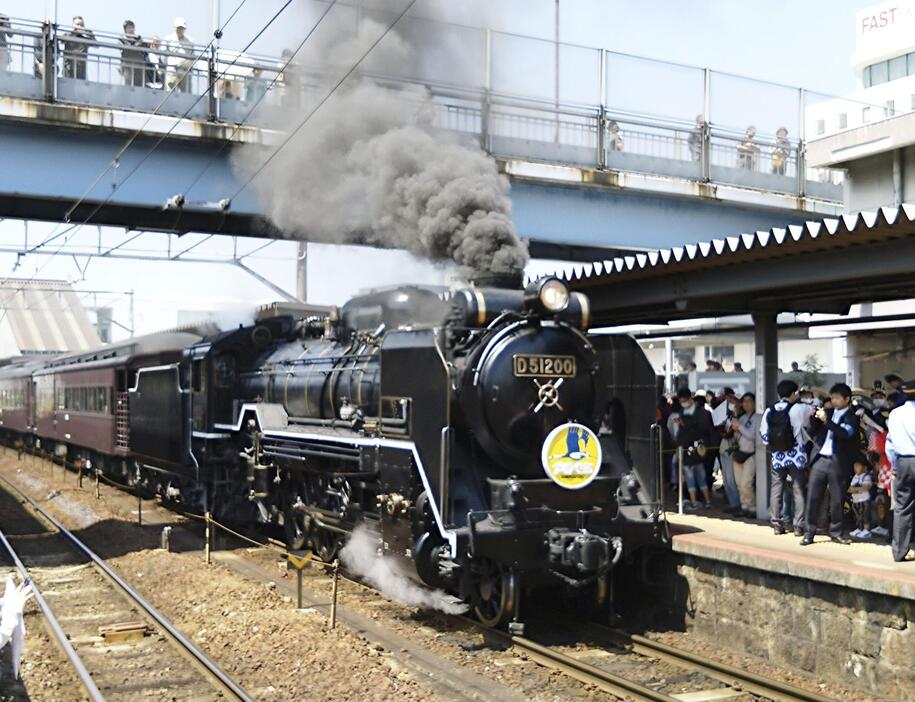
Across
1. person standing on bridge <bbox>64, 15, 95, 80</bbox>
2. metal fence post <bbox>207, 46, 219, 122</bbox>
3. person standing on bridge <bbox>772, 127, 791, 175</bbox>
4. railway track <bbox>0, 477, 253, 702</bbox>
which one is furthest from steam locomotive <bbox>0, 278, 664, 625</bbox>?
person standing on bridge <bbox>772, 127, 791, 175</bbox>

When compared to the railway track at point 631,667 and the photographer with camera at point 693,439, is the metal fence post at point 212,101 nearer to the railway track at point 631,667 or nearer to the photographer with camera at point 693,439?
the photographer with camera at point 693,439

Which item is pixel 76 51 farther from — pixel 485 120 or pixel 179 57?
pixel 485 120

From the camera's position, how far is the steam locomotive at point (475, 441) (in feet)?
24.4

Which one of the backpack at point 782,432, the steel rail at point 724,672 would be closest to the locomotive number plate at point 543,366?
the steel rail at point 724,672

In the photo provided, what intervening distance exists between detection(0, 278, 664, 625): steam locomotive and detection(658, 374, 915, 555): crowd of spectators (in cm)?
152

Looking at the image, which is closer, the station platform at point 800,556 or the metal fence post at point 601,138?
the station platform at point 800,556

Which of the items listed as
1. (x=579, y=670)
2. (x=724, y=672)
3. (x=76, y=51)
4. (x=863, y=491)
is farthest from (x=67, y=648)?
(x=76, y=51)

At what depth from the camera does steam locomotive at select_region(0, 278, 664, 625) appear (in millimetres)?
7434

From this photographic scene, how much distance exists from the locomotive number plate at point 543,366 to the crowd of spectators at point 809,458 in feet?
8.13

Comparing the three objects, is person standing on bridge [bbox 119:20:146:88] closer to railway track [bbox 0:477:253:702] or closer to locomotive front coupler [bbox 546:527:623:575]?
railway track [bbox 0:477:253:702]

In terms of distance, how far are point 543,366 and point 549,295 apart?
1.89 feet

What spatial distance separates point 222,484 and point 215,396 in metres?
1.22

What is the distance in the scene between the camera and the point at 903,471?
7.37 m

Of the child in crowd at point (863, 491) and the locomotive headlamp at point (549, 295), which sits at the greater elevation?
the locomotive headlamp at point (549, 295)
